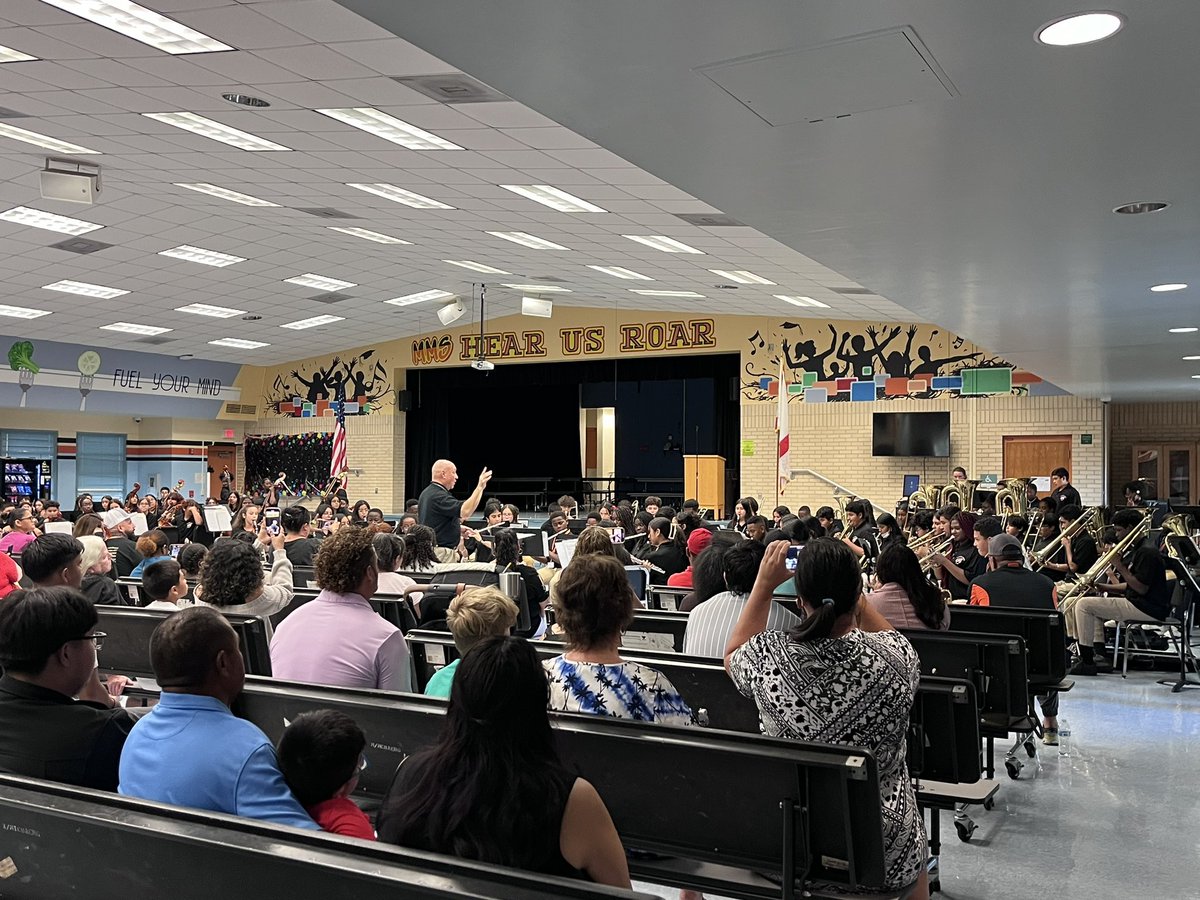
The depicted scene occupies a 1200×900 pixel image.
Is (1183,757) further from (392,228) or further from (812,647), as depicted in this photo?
(392,228)

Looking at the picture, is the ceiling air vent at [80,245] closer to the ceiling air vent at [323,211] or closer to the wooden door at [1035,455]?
the ceiling air vent at [323,211]

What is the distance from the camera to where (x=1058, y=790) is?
18.3 ft

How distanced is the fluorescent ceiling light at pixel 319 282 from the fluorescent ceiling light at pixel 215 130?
724cm

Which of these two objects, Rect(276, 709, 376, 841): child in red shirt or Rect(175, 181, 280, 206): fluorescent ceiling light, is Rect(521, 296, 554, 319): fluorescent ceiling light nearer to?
Rect(175, 181, 280, 206): fluorescent ceiling light

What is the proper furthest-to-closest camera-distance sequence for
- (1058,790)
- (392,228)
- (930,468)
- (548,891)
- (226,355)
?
1. (226,355)
2. (930,468)
3. (392,228)
4. (1058,790)
5. (548,891)

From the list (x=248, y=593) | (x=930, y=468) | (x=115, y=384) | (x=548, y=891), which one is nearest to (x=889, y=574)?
(x=248, y=593)

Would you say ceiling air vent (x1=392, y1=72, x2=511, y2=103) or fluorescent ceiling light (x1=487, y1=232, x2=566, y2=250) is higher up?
fluorescent ceiling light (x1=487, y1=232, x2=566, y2=250)

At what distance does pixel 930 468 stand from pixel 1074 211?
14.1m

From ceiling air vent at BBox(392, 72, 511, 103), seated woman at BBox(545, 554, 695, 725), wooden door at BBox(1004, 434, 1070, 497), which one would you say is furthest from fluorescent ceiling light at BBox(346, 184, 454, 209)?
wooden door at BBox(1004, 434, 1070, 497)

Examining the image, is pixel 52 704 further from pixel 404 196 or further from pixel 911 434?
pixel 911 434

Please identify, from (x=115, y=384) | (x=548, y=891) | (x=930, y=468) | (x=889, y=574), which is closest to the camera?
(x=548, y=891)

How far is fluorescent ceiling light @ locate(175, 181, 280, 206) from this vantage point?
11621 millimetres

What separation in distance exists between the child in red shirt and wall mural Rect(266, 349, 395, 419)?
2234 cm

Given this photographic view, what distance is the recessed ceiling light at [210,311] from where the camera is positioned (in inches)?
722
